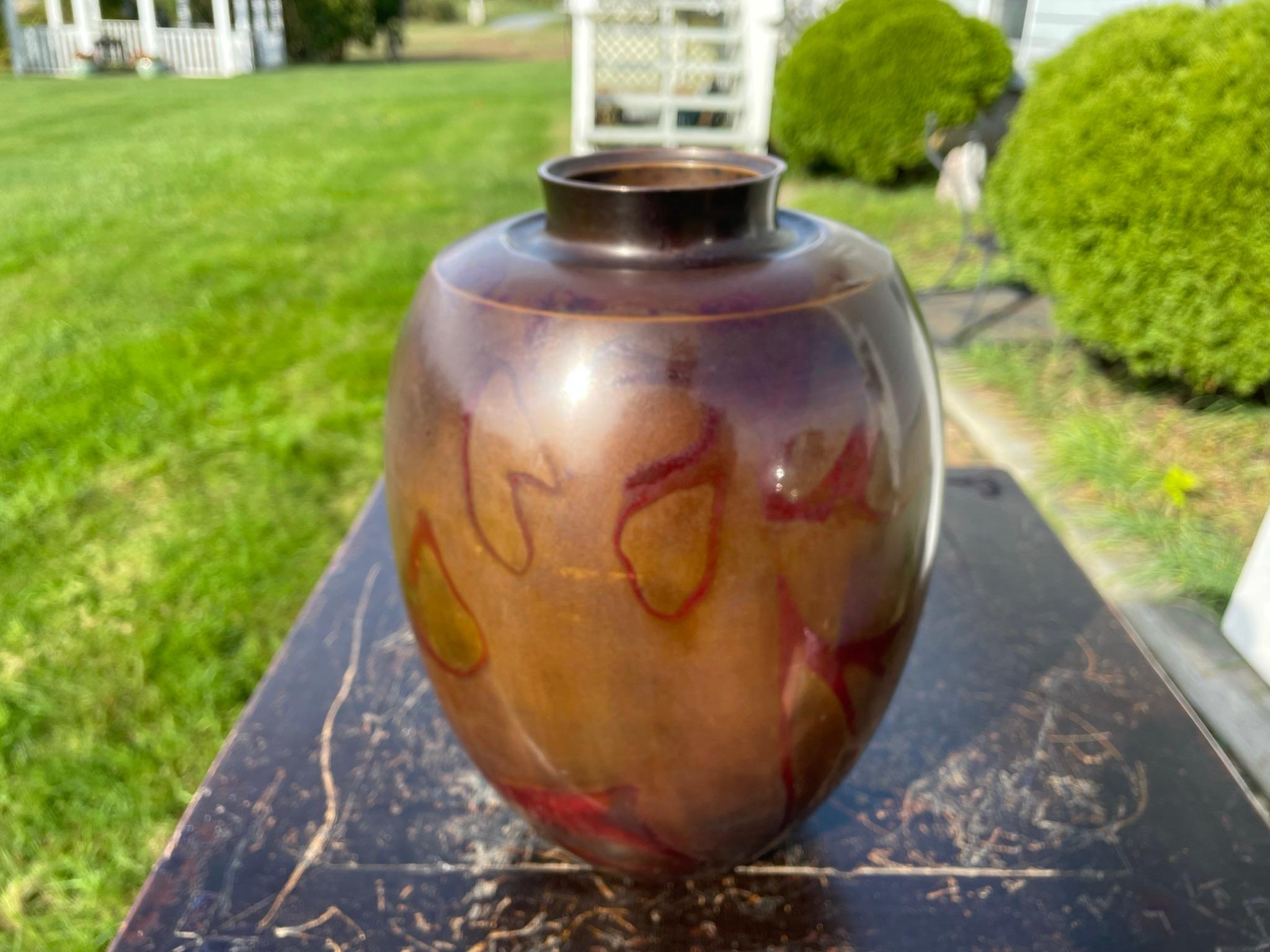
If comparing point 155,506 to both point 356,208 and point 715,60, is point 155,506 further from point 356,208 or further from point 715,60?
point 715,60

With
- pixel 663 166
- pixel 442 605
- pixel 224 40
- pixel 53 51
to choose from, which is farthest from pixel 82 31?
pixel 442 605

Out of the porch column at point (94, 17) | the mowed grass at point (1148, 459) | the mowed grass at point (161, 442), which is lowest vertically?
the mowed grass at point (161, 442)

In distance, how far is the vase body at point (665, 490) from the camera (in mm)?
1181

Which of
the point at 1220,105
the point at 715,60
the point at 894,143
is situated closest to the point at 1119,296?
the point at 1220,105

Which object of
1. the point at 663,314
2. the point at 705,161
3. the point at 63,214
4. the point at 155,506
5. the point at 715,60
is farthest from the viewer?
the point at 715,60

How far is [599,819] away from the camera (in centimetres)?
146

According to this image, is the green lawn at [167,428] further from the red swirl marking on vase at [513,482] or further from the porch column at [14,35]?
the porch column at [14,35]

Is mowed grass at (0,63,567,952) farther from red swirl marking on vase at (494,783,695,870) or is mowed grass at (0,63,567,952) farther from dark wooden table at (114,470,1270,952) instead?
red swirl marking on vase at (494,783,695,870)

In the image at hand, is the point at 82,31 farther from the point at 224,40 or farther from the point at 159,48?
the point at 224,40

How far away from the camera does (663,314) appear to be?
3.91 feet

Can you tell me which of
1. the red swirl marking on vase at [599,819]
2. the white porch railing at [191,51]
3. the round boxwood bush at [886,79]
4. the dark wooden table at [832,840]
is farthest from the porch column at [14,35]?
the red swirl marking on vase at [599,819]

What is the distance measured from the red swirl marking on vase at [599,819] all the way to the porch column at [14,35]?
65.5ft

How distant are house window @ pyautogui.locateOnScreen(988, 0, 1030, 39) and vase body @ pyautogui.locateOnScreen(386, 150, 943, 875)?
8.36 m

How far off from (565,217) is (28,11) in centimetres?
2481
